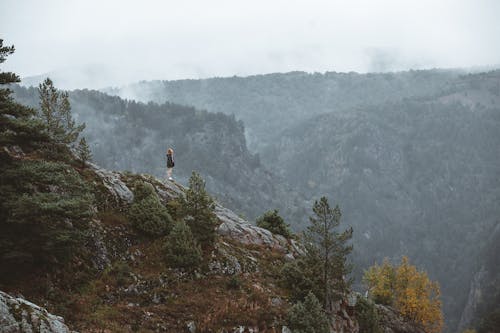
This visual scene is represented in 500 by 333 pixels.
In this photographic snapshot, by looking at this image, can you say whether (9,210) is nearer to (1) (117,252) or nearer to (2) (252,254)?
(1) (117,252)

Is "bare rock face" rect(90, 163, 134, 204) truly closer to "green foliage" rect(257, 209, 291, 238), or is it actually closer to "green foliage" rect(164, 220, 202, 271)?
"green foliage" rect(164, 220, 202, 271)

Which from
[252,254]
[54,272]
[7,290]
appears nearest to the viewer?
[7,290]

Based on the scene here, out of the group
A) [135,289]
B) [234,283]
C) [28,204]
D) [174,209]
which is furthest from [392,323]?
[28,204]

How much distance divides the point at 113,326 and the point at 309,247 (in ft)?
48.5

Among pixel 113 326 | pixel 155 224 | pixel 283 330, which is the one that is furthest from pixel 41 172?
pixel 283 330

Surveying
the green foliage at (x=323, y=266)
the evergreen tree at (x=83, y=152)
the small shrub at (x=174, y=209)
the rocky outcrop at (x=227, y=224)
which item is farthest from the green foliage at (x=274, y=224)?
the evergreen tree at (x=83, y=152)

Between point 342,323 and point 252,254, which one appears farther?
point 252,254

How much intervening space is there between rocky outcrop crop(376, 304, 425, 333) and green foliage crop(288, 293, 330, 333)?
18.7m

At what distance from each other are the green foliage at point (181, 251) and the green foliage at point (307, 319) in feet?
20.7

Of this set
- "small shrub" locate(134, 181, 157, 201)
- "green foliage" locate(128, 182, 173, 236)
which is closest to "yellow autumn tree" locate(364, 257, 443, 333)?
"green foliage" locate(128, 182, 173, 236)

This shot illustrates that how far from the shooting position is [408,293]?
51719 mm

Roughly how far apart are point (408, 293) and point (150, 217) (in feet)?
131

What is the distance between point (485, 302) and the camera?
176 metres

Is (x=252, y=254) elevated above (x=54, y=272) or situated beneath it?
situated beneath
